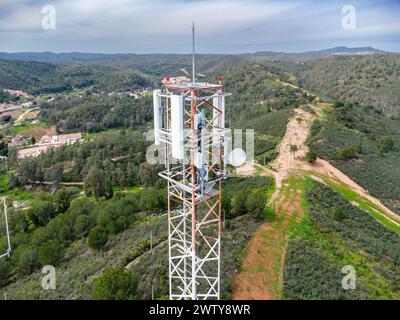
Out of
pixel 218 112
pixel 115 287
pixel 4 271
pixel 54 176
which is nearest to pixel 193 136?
pixel 218 112

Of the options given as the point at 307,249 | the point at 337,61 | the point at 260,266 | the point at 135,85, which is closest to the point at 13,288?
the point at 260,266

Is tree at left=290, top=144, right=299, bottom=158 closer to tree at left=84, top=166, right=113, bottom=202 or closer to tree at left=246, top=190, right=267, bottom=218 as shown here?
tree at left=246, top=190, right=267, bottom=218

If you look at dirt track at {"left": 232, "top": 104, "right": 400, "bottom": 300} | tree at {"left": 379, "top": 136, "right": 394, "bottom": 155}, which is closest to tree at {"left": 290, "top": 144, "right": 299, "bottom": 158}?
dirt track at {"left": 232, "top": 104, "right": 400, "bottom": 300}

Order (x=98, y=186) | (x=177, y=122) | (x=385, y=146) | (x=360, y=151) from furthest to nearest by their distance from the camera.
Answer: (x=98, y=186) < (x=385, y=146) < (x=360, y=151) < (x=177, y=122)

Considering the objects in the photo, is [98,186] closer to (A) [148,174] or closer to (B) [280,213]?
(A) [148,174]

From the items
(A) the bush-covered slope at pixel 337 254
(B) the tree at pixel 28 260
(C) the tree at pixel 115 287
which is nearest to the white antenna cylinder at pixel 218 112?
(C) the tree at pixel 115 287

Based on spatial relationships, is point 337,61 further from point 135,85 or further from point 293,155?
point 293,155

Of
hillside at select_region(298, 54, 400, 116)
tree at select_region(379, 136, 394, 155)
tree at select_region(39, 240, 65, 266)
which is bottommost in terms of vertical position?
tree at select_region(39, 240, 65, 266)

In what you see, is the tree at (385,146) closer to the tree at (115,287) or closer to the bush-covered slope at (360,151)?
the bush-covered slope at (360,151)
